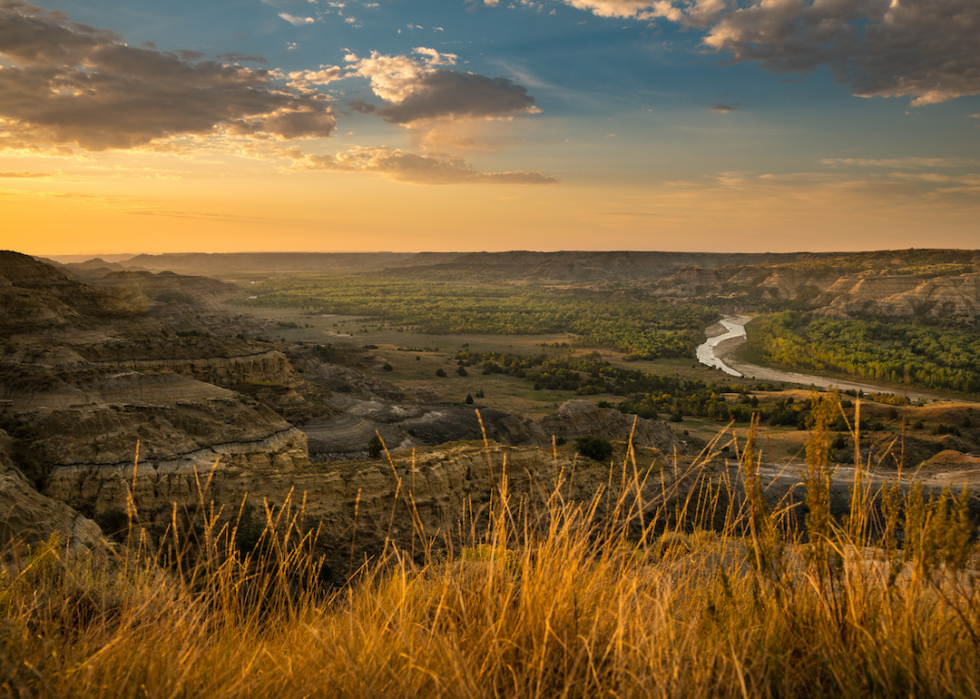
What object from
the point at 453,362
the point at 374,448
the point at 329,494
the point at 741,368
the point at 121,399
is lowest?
the point at 741,368

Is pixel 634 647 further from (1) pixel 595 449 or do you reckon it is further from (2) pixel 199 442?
(1) pixel 595 449

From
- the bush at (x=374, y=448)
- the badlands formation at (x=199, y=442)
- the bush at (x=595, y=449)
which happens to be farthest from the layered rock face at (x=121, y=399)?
the bush at (x=595, y=449)

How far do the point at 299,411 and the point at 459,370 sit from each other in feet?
139

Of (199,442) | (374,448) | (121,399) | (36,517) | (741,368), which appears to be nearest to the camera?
(36,517)

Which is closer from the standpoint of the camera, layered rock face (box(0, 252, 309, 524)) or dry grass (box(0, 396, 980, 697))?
dry grass (box(0, 396, 980, 697))

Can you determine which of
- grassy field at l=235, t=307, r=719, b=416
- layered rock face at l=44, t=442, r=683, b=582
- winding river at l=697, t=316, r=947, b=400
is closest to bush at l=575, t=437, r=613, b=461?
layered rock face at l=44, t=442, r=683, b=582

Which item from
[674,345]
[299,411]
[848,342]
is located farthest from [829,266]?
[299,411]

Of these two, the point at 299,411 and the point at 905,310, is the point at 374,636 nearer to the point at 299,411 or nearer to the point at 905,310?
the point at 299,411

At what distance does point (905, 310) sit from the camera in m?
128

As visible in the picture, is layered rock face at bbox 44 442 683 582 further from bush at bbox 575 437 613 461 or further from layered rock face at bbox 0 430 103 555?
bush at bbox 575 437 613 461

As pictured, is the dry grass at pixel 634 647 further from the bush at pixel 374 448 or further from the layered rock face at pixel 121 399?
the bush at pixel 374 448

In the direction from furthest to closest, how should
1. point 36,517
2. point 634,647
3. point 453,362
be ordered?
point 453,362, point 36,517, point 634,647

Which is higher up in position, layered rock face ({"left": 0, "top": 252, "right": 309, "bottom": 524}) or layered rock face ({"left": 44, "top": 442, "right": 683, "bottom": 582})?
layered rock face ({"left": 0, "top": 252, "right": 309, "bottom": 524})

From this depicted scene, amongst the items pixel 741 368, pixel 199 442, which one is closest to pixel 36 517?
pixel 199 442
